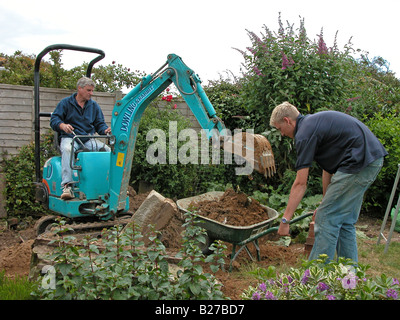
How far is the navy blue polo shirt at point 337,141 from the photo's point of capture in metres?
3.21

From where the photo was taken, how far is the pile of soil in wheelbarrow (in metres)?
4.39

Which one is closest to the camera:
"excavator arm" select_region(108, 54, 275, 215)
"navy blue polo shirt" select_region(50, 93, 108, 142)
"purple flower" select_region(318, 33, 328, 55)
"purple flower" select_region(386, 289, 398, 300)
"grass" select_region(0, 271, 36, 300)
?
"purple flower" select_region(386, 289, 398, 300)

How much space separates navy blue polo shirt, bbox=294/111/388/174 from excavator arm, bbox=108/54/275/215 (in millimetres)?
778

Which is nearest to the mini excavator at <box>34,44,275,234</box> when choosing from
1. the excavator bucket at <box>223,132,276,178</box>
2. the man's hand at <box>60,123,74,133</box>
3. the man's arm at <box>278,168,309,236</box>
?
the man's hand at <box>60,123,74,133</box>

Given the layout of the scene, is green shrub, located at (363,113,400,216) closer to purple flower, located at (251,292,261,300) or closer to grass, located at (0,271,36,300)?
purple flower, located at (251,292,261,300)

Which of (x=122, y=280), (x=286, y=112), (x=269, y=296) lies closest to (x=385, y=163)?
(x=286, y=112)

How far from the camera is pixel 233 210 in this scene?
4496mm

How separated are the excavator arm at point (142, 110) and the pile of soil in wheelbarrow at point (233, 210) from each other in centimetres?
62

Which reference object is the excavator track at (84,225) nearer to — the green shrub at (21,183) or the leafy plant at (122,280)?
the green shrub at (21,183)

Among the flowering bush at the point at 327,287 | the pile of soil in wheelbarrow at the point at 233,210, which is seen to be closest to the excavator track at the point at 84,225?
the pile of soil in wheelbarrow at the point at 233,210

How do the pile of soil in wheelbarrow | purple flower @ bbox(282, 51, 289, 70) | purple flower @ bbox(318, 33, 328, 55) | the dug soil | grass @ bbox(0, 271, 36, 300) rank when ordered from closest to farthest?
1. grass @ bbox(0, 271, 36, 300)
2. the dug soil
3. the pile of soil in wheelbarrow
4. purple flower @ bbox(282, 51, 289, 70)
5. purple flower @ bbox(318, 33, 328, 55)

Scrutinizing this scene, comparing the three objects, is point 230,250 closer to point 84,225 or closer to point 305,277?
point 84,225
